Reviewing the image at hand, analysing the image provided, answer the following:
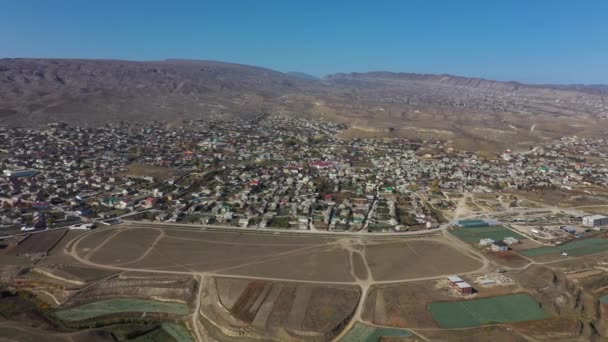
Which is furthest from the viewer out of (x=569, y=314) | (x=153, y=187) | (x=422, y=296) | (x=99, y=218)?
(x=153, y=187)

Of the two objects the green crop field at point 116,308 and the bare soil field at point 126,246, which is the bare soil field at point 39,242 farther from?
the green crop field at point 116,308

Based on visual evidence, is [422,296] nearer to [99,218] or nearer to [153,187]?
[99,218]

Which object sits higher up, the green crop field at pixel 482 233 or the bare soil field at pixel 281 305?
the green crop field at pixel 482 233

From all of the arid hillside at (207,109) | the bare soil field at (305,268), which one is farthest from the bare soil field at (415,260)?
the arid hillside at (207,109)

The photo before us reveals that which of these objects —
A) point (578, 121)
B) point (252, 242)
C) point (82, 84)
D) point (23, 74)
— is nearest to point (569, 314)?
point (252, 242)

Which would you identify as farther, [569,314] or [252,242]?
[252,242]

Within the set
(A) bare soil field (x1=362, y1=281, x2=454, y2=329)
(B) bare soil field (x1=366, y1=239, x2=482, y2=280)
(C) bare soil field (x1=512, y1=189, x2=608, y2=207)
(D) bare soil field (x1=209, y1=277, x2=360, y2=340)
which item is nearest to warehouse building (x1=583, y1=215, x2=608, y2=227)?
(C) bare soil field (x1=512, y1=189, x2=608, y2=207)

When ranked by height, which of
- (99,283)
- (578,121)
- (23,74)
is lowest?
(99,283)

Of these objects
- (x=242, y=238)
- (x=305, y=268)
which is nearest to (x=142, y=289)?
(x=242, y=238)
